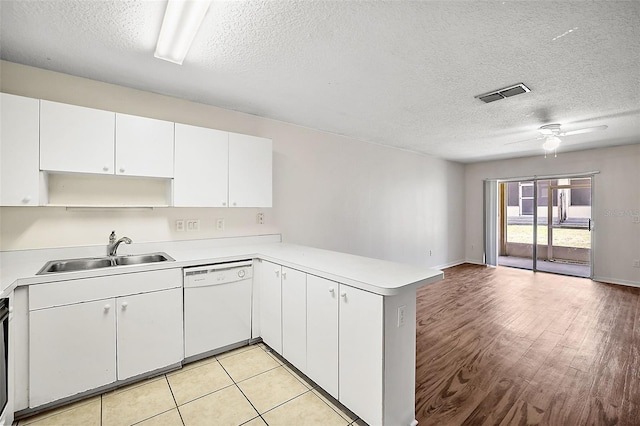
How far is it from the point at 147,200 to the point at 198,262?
0.89 metres

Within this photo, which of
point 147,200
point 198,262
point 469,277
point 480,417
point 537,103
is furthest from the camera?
point 469,277

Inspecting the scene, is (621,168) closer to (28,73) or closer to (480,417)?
(480,417)

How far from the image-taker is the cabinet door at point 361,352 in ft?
5.21

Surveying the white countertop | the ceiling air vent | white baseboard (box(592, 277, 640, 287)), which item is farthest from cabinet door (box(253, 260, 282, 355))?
white baseboard (box(592, 277, 640, 287))

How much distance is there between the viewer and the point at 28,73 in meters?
2.24

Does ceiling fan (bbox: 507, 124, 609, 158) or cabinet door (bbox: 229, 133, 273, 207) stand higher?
ceiling fan (bbox: 507, 124, 609, 158)

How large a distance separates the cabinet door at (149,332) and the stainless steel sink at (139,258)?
1.16ft

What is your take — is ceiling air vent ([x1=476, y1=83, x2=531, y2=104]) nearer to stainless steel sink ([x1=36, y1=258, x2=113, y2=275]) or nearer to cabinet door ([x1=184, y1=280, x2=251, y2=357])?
cabinet door ([x1=184, y1=280, x2=251, y2=357])

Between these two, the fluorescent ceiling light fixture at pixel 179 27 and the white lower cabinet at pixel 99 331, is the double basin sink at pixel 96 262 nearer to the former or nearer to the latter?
the white lower cabinet at pixel 99 331

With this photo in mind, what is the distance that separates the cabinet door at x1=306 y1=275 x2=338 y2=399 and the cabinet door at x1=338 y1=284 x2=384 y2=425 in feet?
0.20

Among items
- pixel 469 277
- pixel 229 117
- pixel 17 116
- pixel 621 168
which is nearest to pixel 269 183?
pixel 229 117

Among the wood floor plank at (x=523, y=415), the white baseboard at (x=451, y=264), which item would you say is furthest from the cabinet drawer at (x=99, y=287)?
the white baseboard at (x=451, y=264)

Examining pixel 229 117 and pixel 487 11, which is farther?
pixel 229 117

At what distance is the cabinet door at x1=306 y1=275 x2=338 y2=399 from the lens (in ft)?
6.14
